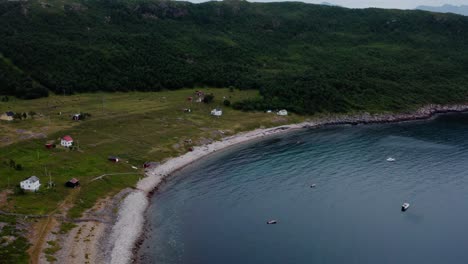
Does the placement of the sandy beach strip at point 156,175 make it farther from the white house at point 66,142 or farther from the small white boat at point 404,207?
the small white boat at point 404,207

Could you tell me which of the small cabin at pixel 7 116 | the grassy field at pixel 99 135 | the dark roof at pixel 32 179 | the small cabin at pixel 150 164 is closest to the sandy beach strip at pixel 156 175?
the small cabin at pixel 150 164

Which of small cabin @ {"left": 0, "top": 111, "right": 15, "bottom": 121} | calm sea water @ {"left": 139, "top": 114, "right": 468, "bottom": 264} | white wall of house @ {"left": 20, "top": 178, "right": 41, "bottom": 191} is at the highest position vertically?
small cabin @ {"left": 0, "top": 111, "right": 15, "bottom": 121}

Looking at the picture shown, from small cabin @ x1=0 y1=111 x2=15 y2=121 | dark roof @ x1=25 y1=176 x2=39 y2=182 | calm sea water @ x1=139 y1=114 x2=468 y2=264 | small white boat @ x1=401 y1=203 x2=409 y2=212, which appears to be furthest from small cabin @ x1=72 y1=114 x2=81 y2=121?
small white boat @ x1=401 y1=203 x2=409 y2=212

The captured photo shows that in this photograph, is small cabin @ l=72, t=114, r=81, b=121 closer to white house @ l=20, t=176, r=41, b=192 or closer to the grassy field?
the grassy field

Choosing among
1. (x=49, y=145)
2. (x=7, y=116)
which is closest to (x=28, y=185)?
(x=49, y=145)

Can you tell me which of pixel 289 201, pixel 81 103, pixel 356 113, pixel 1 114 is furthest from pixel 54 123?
pixel 356 113

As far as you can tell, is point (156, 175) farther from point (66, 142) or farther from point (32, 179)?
point (32, 179)
